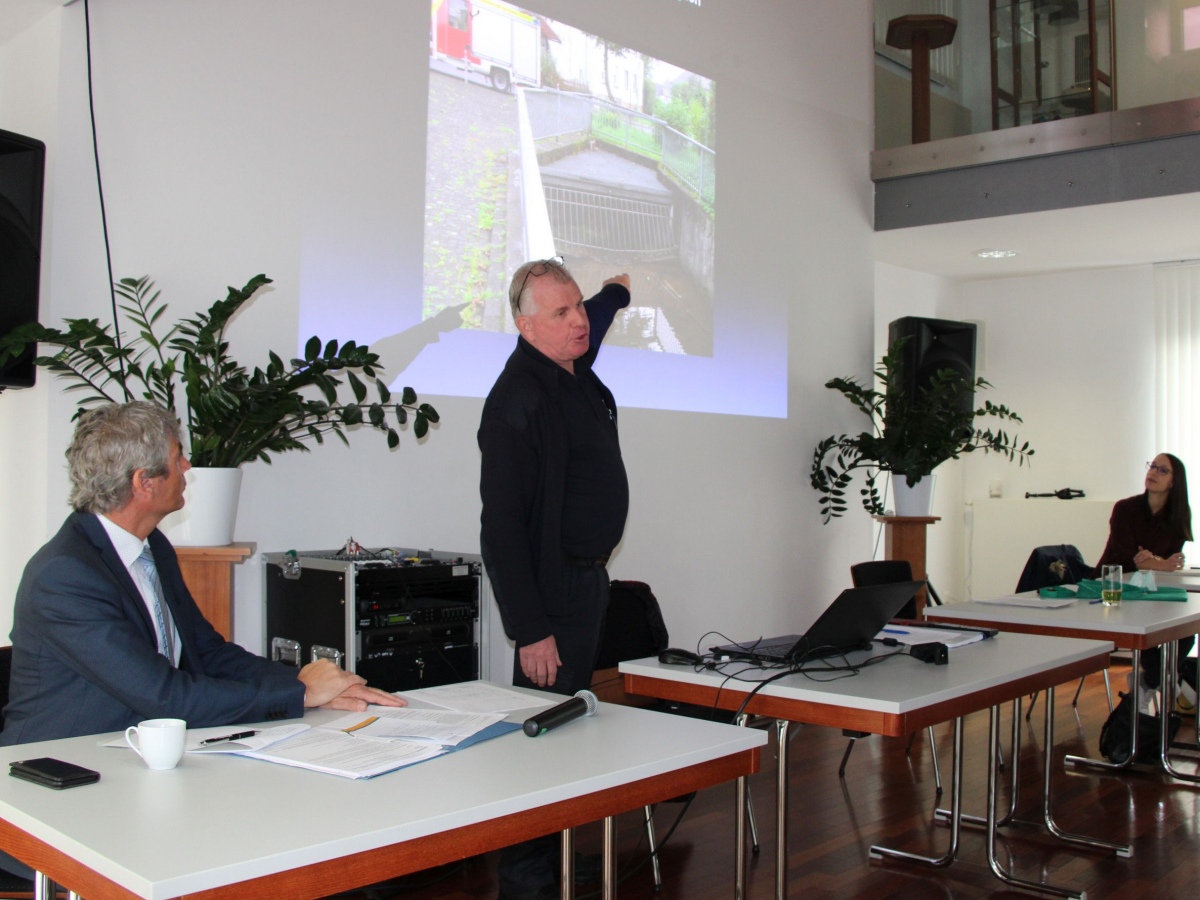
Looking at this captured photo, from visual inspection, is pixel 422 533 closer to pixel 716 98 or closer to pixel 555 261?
pixel 555 261

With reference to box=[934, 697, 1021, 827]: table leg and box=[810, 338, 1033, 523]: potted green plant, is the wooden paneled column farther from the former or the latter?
box=[810, 338, 1033, 523]: potted green plant

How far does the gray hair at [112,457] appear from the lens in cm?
192

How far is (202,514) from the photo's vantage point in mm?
3109

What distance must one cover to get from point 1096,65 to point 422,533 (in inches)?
189

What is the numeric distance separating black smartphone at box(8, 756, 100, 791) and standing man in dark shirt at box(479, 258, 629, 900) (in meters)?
1.14

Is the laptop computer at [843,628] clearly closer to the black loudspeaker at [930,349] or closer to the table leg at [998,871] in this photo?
the table leg at [998,871]

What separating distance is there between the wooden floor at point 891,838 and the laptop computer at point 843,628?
2.88ft

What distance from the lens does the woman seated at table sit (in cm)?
537

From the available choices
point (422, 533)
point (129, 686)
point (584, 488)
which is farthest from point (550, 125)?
point (129, 686)

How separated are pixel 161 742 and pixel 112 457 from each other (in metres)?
0.59

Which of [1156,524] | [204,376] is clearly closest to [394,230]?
[204,376]

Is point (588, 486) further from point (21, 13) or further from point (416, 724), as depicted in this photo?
point (21, 13)

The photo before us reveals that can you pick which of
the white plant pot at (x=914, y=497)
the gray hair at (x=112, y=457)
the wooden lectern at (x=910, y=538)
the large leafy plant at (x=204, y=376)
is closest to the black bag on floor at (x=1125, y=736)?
the wooden lectern at (x=910, y=538)

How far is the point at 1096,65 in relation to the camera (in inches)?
247
